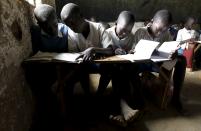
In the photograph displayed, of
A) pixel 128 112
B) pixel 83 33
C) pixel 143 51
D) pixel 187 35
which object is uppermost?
pixel 83 33

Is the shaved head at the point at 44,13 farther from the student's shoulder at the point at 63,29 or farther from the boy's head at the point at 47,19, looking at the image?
the student's shoulder at the point at 63,29

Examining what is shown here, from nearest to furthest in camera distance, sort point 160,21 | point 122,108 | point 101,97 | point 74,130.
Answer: point 74,130
point 122,108
point 160,21
point 101,97

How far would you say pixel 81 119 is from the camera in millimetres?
2604

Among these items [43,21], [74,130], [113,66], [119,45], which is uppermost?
[43,21]

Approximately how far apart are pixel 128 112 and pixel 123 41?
2.66ft

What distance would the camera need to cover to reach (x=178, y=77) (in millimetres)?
2756

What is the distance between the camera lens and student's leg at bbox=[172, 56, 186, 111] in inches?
106

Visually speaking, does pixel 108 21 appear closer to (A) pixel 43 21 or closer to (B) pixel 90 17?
(B) pixel 90 17

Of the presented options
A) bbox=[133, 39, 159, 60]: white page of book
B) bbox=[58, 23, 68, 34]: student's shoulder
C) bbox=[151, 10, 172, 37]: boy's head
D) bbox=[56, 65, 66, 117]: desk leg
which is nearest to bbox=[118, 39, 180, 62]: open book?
bbox=[133, 39, 159, 60]: white page of book

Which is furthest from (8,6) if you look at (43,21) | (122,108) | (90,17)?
(90,17)

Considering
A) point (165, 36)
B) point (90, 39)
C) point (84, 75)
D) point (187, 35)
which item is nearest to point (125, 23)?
point (90, 39)

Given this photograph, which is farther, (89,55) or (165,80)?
(165,80)

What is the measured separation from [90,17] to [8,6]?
360 cm

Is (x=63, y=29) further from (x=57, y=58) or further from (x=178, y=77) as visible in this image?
(x=178, y=77)
